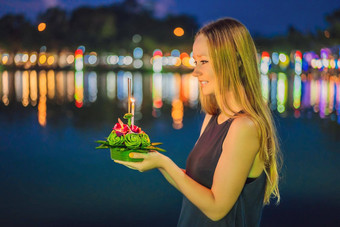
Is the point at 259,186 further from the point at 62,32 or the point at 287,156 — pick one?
the point at 62,32

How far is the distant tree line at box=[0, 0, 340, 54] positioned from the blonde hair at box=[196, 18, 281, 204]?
350 ft

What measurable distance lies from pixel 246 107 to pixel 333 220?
165 inches

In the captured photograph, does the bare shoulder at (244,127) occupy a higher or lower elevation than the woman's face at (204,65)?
lower

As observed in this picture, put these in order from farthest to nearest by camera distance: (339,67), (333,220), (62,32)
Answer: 1. (62,32)
2. (339,67)
3. (333,220)

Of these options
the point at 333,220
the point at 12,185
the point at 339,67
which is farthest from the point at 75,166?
the point at 339,67

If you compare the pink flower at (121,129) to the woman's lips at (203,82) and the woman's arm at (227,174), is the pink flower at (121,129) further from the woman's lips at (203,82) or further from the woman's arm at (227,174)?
the woman's lips at (203,82)

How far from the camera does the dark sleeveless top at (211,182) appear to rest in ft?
7.88

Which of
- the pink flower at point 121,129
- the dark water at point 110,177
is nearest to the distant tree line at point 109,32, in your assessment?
the dark water at point 110,177

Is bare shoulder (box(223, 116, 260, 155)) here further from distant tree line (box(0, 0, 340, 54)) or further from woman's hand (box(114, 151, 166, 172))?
distant tree line (box(0, 0, 340, 54))

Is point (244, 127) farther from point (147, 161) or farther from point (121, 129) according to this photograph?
point (121, 129)

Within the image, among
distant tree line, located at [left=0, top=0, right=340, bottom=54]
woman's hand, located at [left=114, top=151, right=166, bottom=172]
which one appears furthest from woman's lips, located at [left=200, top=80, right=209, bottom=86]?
distant tree line, located at [left=0, top=0, right=340, bottom=54]

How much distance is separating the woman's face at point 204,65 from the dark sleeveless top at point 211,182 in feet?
0.58

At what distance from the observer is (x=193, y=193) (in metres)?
2.35

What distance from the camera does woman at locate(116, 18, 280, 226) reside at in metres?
2.31
